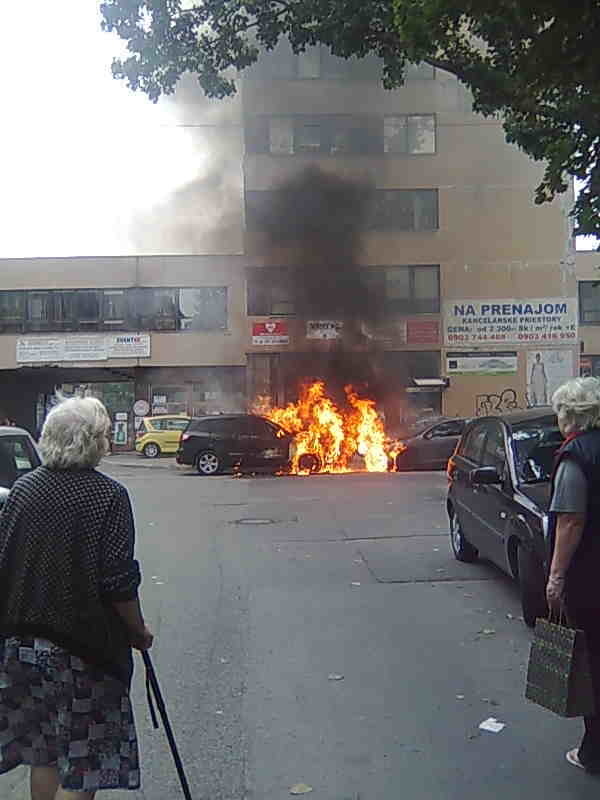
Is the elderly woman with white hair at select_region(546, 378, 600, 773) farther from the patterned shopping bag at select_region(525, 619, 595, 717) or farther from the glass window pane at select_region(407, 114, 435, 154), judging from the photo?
the glass window pane at select_region(407, 114, 435, 154)

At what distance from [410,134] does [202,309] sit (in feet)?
32.7

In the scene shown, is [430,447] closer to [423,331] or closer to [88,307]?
[423,331]

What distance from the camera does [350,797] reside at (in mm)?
3561

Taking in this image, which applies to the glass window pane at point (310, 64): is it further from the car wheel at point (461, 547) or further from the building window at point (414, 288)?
the car wheel at point (461, 547)

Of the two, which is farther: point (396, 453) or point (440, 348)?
point (440, 348)

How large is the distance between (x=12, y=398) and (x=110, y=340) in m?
5.51

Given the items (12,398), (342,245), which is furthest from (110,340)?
(342,245)

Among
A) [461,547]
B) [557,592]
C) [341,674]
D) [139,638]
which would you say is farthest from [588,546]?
[461,547]

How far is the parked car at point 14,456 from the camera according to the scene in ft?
25.2

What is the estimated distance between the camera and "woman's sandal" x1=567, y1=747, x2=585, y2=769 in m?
3.80

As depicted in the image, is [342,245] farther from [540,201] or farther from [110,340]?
[540,201]

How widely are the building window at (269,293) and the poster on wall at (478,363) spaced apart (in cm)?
652

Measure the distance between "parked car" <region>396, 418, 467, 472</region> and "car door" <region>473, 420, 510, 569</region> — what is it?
42.5 ft

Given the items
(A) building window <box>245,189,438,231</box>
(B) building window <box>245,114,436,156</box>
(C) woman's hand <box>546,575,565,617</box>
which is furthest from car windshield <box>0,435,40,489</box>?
(A) building window <box>245,189,438,231</box>
